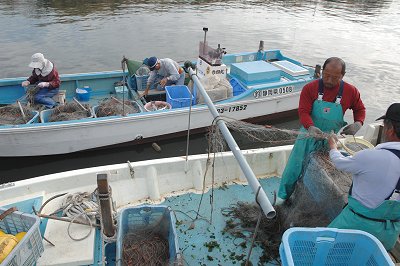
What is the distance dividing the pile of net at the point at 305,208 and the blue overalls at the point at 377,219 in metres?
0.52

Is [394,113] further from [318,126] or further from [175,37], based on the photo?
[175,37]

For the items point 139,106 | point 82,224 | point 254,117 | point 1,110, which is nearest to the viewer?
point 82,224

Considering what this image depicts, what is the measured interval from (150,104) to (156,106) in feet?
0.47

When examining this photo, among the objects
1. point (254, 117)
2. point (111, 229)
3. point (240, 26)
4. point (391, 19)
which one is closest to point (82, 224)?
point (111, 229)

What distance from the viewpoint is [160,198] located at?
14.8ft

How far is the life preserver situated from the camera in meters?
7.33

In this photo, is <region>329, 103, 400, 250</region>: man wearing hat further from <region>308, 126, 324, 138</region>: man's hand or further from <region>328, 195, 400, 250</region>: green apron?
<region>308, 126, 324, 138</region>: man's hand

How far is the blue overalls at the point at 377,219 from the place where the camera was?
2438 millimetres

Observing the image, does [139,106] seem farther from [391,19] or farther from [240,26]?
[391,19]

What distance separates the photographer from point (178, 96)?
25.2 ft

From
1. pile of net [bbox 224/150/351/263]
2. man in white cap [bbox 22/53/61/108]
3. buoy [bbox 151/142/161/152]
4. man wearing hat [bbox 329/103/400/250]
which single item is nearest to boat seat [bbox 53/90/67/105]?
man in white cap [bbox 22/53/61/108]

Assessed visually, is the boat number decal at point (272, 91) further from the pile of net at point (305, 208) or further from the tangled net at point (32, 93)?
the tangled net at point (32, 93)

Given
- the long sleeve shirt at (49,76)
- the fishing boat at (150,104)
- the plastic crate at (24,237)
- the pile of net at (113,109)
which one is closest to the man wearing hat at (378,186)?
the plastic crate at (24,237)

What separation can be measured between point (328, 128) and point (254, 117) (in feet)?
15.3
